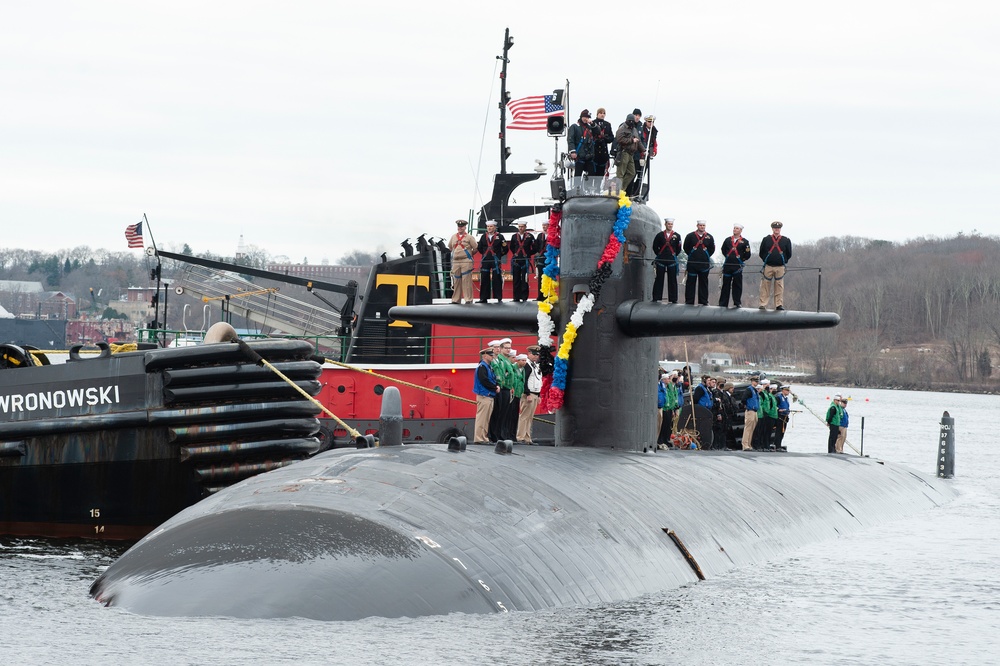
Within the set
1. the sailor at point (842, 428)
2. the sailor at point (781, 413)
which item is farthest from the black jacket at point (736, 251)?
the sailor at point (842, 428)

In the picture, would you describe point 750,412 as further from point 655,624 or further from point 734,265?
point 655,624

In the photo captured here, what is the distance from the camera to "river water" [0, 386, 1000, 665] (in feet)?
27.7

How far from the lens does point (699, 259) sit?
1575 centimetres

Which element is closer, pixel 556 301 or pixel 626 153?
pixel 556 301

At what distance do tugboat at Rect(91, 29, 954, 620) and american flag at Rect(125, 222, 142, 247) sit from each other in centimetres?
1776

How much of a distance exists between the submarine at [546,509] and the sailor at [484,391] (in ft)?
5.60

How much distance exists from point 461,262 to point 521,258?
1.65m

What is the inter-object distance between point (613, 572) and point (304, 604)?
3.27 meters

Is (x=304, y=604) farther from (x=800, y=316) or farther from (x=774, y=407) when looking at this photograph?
(x=774, y=407)

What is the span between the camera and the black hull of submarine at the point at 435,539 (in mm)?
8696

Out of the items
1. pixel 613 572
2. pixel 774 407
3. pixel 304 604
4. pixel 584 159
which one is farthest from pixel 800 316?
pixel 774 407

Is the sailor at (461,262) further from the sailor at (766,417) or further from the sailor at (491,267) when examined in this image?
the sailor at (766,417)

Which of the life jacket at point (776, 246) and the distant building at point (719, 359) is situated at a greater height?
the life jacket at point (776, 246)

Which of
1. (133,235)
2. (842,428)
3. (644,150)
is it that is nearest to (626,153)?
(644,150)
